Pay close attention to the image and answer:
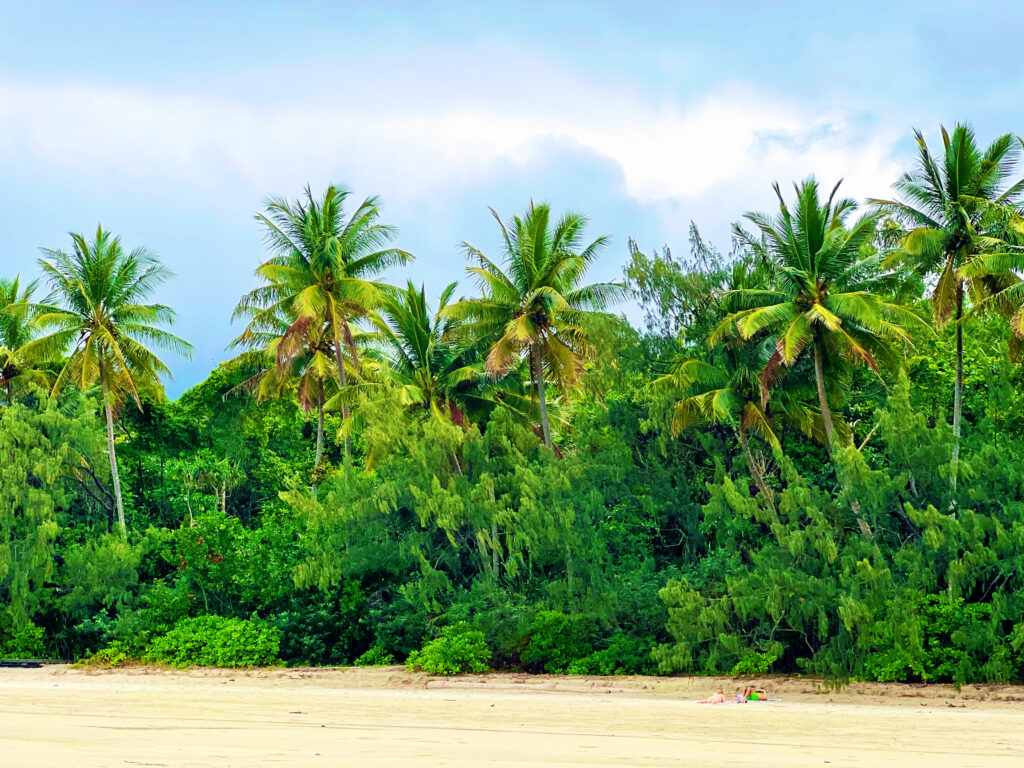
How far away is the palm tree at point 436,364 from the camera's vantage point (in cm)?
2734

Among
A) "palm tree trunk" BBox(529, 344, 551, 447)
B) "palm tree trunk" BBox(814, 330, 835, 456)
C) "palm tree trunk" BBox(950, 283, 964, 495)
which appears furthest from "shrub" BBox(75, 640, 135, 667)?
"palm tree trunk" BBox(950, 283, 964, 495)

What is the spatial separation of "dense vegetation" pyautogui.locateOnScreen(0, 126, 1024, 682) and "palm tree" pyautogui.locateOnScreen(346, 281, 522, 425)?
10cm

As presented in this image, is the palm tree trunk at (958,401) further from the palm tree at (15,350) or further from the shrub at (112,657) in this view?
the palm tree at (15,350)

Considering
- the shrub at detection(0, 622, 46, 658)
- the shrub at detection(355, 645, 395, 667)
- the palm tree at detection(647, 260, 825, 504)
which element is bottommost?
the shrub at detection(355, 645, 395, 667)

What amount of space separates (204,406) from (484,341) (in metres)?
13.5

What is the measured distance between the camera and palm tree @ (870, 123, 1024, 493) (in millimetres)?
21375

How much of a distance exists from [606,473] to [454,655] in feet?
17.4

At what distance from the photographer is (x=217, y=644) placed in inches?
933

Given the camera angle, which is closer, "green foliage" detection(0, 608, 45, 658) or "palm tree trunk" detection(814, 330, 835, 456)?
"palm tree trunk" detection(814, 330, 835, 456)

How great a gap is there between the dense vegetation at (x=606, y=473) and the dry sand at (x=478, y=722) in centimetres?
111

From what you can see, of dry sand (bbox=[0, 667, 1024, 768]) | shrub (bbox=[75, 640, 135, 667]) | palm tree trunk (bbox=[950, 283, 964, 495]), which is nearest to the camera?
dry sand (bbox=[0, 667, 1024, 768])

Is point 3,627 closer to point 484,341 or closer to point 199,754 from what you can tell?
point 484,341

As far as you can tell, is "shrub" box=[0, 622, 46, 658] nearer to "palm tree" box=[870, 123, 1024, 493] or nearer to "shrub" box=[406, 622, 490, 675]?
"shrub" box=[406, 622, 490, 675]

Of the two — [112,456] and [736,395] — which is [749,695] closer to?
[736,395]
